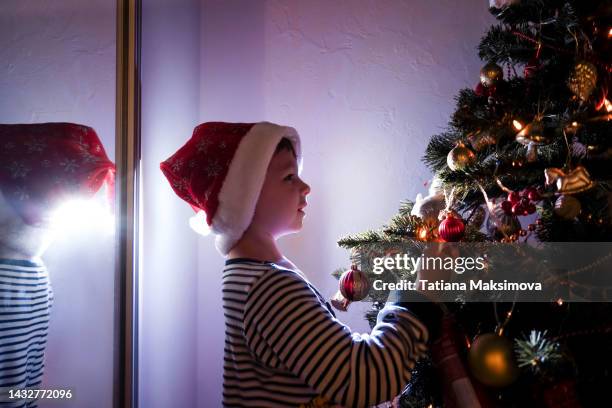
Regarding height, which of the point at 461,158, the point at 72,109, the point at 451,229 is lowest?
the point at 451,229

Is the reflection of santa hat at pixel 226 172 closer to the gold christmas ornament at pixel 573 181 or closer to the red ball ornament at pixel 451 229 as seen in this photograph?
the red ball ornament at pixel 451 229

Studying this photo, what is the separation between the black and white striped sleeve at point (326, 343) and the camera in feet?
2.34

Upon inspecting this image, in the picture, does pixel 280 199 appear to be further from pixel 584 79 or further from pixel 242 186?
pixel 584 79

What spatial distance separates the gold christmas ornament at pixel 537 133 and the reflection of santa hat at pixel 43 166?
0.66m

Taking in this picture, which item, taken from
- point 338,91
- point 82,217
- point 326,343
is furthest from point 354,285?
point 338,91

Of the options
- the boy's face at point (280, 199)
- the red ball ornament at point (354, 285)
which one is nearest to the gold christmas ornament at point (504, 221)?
the red ball ornament at point (354, 285)

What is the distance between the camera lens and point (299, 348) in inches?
28.5

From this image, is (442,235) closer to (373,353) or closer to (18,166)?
(373,353)

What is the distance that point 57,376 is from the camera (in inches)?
34.9

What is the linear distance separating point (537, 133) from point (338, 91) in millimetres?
627

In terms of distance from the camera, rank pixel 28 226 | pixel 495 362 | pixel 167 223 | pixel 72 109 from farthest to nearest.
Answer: pixel 167 223 < pixel 72 109 < pixel 28 226 < pixel 495 362

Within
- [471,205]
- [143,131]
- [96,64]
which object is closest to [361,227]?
[471,205]

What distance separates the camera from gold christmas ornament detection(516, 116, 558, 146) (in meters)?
0.75

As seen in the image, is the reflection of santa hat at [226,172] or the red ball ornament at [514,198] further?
the reflection of santa hat at [226,172]
